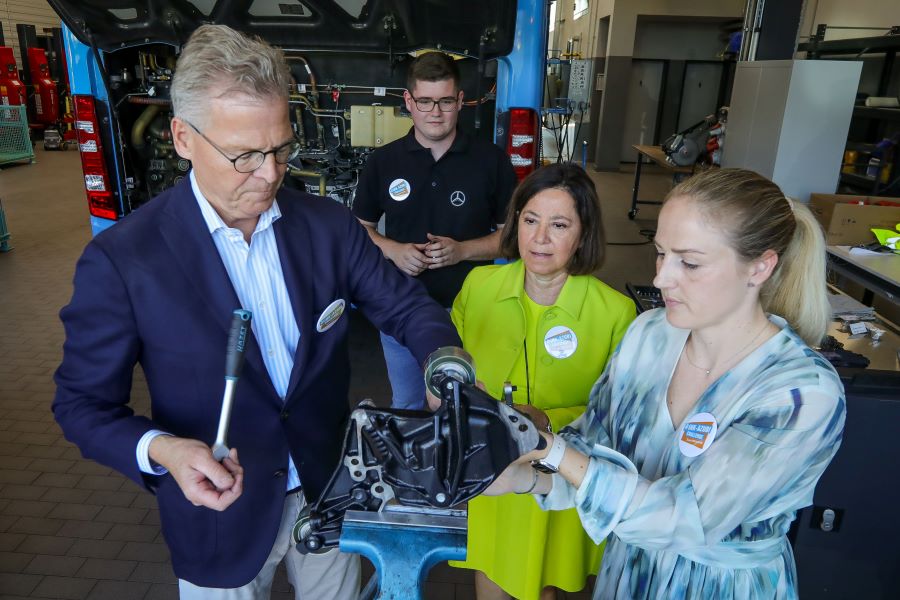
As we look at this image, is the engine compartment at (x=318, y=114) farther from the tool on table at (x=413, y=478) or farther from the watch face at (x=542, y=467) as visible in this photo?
the tool on table at (x=413, y=478)

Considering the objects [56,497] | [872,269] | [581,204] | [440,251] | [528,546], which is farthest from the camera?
[872,269]

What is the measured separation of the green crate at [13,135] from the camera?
10641mm

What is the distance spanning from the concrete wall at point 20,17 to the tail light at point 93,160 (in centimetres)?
1348

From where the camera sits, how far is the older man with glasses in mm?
1252

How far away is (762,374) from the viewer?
1307 mm

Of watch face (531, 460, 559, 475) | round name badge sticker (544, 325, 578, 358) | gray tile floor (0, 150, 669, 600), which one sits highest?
round name badge sticker (544, 325, 578, 358)

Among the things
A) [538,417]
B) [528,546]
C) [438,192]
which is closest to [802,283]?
[538,417]

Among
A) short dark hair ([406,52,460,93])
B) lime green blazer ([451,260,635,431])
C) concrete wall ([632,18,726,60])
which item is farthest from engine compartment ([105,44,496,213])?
concrete wall ([632,18,726,60])

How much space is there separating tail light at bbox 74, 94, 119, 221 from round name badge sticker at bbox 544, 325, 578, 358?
121 inches

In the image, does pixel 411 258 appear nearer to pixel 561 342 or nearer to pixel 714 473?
pixel 561 342

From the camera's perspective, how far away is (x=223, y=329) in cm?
134

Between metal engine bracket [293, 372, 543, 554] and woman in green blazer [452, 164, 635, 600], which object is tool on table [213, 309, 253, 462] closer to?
metal engine bracket [293, 372, 543, 554]

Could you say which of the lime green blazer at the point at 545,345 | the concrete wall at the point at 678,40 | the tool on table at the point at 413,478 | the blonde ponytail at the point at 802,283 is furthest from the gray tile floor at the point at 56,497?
the concrete wall at the point at 678,40

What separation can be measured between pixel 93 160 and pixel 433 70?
7.65ft
